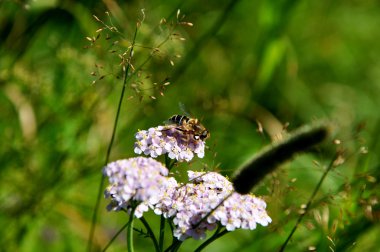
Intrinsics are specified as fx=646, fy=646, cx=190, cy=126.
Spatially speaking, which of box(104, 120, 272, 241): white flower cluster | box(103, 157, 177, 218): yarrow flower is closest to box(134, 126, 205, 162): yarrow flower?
box(104, 120, 272, 241): white flower cluster

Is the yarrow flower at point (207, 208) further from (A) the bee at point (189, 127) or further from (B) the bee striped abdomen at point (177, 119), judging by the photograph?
(B) the bee striped abdomen at point (177, 119)

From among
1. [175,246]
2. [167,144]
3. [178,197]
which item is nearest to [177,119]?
[167,144]

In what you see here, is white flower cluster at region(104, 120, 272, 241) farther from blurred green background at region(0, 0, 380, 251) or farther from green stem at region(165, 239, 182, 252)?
blurred green background at region(0, 0, 380, 251)

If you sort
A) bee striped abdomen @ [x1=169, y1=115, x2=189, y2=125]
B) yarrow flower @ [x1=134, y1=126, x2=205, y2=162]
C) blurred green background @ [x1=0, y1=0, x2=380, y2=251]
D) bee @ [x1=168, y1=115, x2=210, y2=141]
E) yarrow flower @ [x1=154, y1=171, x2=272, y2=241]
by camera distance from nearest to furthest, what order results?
yarrow flower @ [x1=154, y1=171, x2=272, y2=241] < yarrow flower @ [x1=134, y1=126, x2=205, y2=162] < bee @ [x1=168, y1=115, x2=210, y2=141] < bee striped abdomen @ [x1=169, y1=115, x2=189, y2=125] < blurred green background @ [x1=0, y1=0, x2=380, y2=251]

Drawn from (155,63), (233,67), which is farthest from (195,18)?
(155,63)

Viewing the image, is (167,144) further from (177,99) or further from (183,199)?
(177,99)

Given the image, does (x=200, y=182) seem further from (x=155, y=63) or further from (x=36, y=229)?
(x=155, y=63)

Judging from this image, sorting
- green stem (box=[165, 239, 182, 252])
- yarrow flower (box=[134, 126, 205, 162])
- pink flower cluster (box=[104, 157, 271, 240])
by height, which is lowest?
green stem (box=[165, 239, 182, 252])
